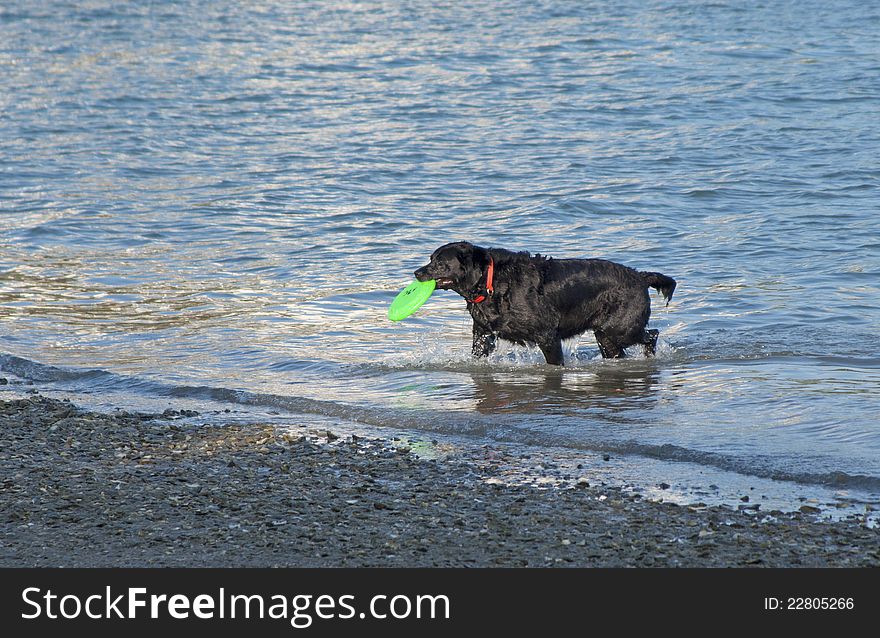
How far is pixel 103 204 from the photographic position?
57.8 ft

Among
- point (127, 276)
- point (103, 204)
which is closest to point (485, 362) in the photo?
point (127, 276)

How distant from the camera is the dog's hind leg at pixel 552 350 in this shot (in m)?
9.82

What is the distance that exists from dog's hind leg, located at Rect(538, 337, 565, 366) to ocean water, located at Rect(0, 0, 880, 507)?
0.40 feet

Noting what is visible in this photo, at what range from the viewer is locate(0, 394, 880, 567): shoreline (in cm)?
545

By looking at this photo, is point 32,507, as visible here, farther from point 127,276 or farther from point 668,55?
point 668,55

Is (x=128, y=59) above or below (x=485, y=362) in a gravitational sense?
above

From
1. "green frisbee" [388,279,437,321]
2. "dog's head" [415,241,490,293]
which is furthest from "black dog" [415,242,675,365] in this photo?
"green frisbee" [388,279,437,321]

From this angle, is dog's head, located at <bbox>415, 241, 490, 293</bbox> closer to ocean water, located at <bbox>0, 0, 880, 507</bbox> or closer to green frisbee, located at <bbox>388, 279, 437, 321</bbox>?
green frisbee, located at <bbox>388, 279, 437, 321</bbox>

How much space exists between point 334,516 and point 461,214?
10.7m

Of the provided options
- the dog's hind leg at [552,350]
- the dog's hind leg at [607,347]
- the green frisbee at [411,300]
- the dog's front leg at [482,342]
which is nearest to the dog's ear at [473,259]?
the green frisbee at [411,300]

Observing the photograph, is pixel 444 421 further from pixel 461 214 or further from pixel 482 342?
pixel 461 214

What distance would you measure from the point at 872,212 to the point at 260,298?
829 centimetres

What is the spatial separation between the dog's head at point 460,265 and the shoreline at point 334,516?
94.5 inches

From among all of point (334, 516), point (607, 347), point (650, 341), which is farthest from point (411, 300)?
point (334, 516)
